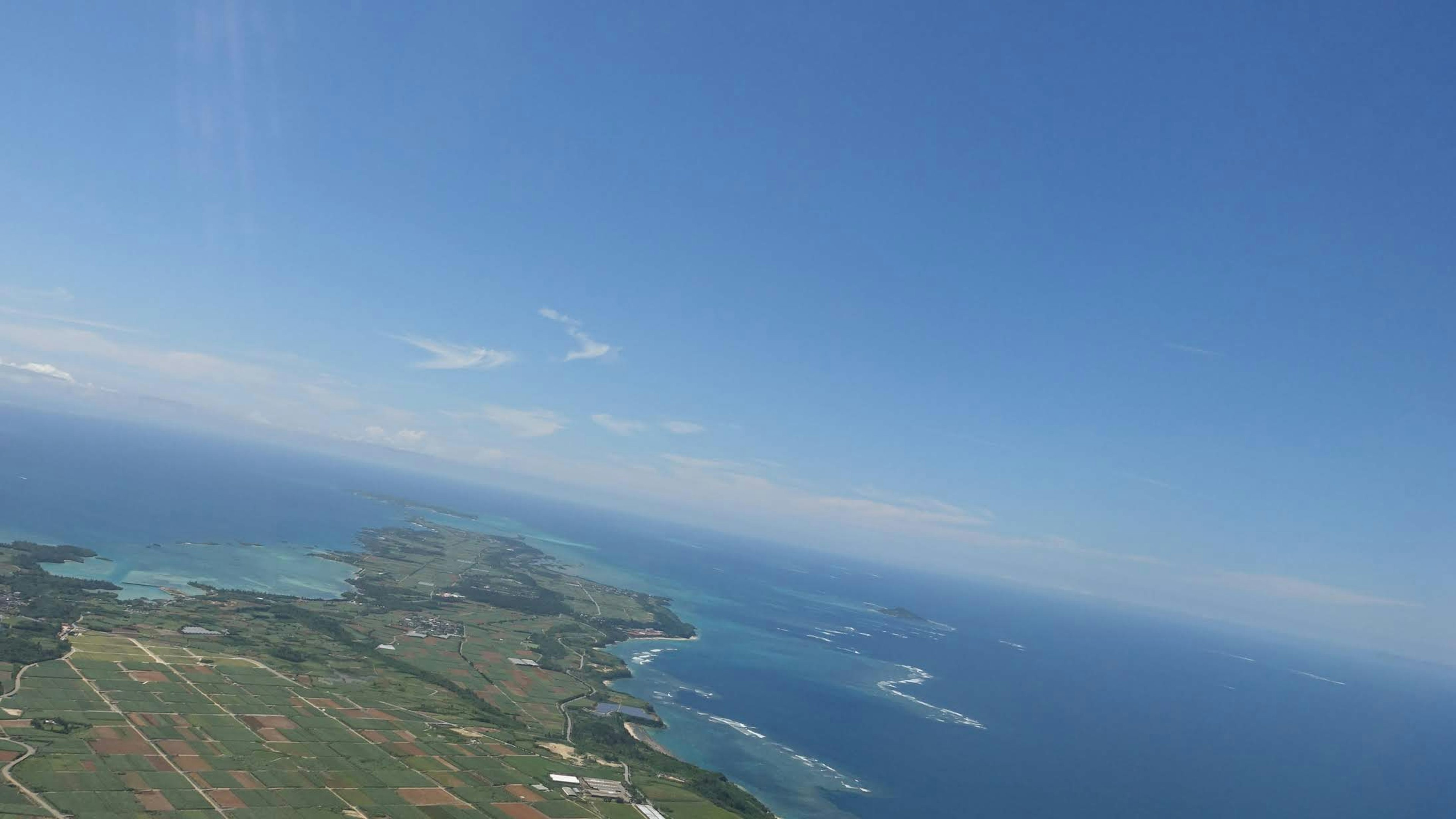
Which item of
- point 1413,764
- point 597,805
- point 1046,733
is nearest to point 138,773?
point 597,805

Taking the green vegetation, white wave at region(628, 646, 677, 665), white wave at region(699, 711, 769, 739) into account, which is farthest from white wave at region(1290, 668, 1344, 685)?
the green vegetation

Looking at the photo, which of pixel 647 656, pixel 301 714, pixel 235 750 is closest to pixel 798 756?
pixel 647 656

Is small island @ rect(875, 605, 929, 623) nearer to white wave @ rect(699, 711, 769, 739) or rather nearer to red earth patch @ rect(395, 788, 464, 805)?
white wave @ rect(699, 711, 769, 739)

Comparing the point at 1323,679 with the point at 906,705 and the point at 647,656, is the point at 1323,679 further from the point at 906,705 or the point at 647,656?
the point at 647,656

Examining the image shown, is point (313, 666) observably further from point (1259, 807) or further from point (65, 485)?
point (65, 485)

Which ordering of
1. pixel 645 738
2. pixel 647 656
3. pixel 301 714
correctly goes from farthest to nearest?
1. pixel 647 656
2. pixel 645 738
3. pixel 301 714
